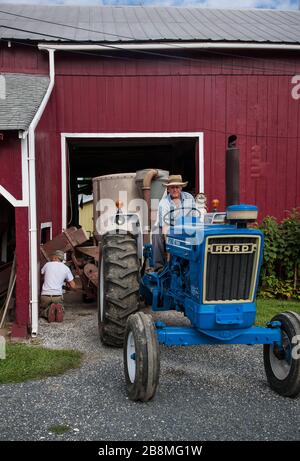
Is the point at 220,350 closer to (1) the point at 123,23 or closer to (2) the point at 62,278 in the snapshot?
(2) the point at 62,278

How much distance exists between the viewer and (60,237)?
805 cm

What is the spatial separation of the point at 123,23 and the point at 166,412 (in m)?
10.1

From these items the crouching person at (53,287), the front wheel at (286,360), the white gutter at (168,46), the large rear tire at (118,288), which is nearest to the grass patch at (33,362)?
the large rear tire at (118,288)

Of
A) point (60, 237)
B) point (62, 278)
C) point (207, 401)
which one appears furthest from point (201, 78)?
point (207, 401)

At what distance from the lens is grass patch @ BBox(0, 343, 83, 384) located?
4738mm

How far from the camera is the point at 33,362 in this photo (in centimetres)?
509

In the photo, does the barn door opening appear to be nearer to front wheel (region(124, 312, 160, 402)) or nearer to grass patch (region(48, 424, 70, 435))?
front wheel (region(124, 312, 160, 402))

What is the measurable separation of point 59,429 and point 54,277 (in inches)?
Answer: 143

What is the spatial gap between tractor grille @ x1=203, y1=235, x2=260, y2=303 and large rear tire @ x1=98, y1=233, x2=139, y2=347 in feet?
4.23

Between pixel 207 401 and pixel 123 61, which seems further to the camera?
pixel 123 61
